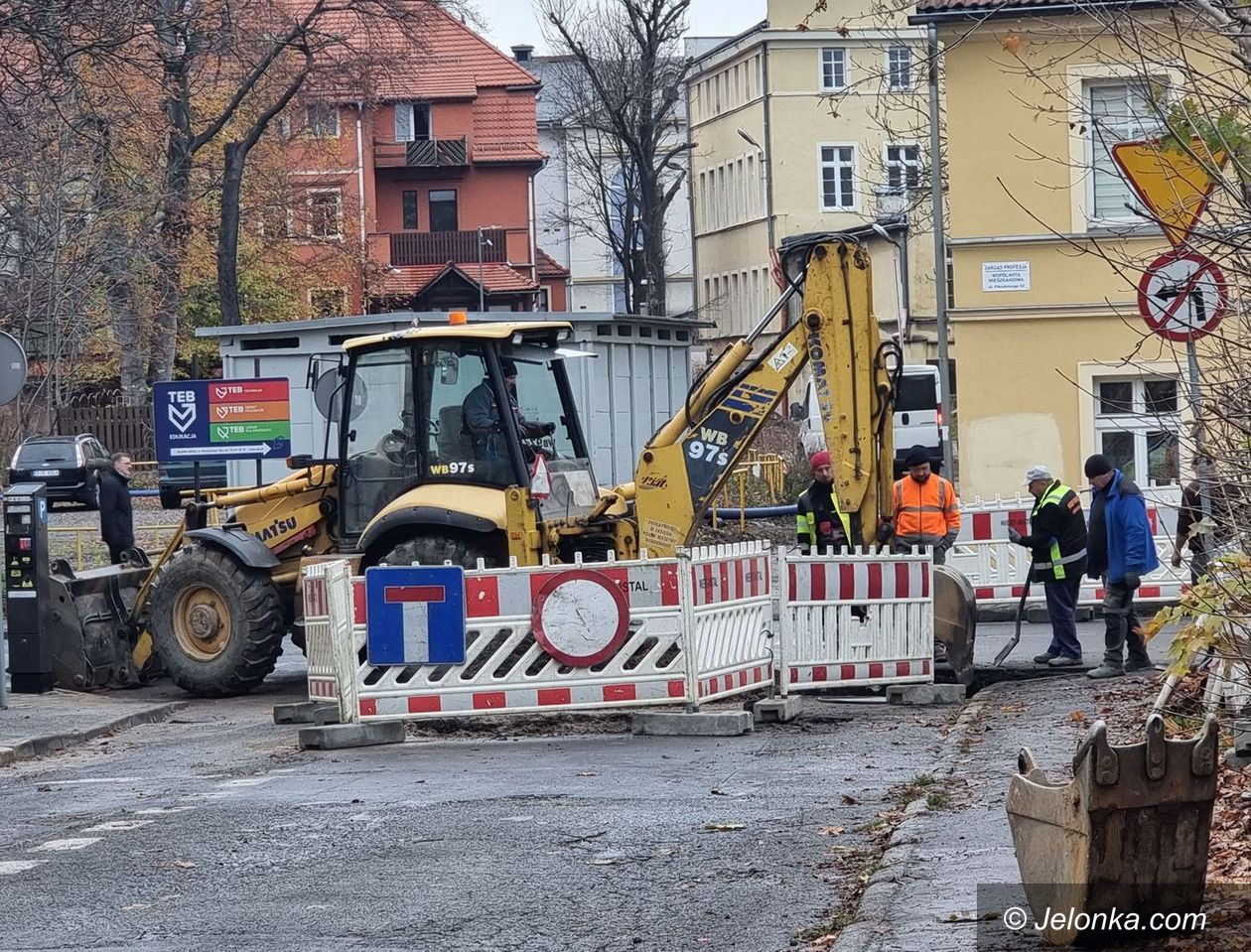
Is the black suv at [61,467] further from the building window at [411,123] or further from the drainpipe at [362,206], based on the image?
the building window at [411,123]

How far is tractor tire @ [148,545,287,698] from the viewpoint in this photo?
1606cm

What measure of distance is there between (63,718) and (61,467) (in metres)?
30.1

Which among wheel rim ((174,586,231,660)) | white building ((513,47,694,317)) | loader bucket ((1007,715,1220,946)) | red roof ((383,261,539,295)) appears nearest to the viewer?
loader bucket ((1007,715,1220,946))

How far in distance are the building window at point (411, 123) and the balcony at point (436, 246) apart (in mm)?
3777

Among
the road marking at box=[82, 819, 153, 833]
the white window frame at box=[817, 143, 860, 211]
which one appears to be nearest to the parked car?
the road marking at box=[82, 819, 153, 833]

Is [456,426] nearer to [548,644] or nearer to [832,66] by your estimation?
[548,644]

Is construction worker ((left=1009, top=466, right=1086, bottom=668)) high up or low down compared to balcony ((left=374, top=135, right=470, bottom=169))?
down

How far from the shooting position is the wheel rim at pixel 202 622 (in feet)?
53.3

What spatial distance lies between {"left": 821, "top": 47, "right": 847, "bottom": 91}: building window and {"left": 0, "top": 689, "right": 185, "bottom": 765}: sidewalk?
6612 centimetres

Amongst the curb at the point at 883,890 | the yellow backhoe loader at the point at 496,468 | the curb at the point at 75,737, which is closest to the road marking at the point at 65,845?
the curb at the point at 883,890

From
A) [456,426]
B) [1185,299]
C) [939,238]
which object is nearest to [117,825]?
[1185,299]

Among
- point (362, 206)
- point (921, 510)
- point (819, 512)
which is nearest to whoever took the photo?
point (921, 510)

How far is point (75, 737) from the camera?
14.3 meters

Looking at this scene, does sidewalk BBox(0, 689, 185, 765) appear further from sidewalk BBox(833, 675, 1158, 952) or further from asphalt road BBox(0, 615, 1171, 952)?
sidewalk BBox(833, 675, 1158, 952)
